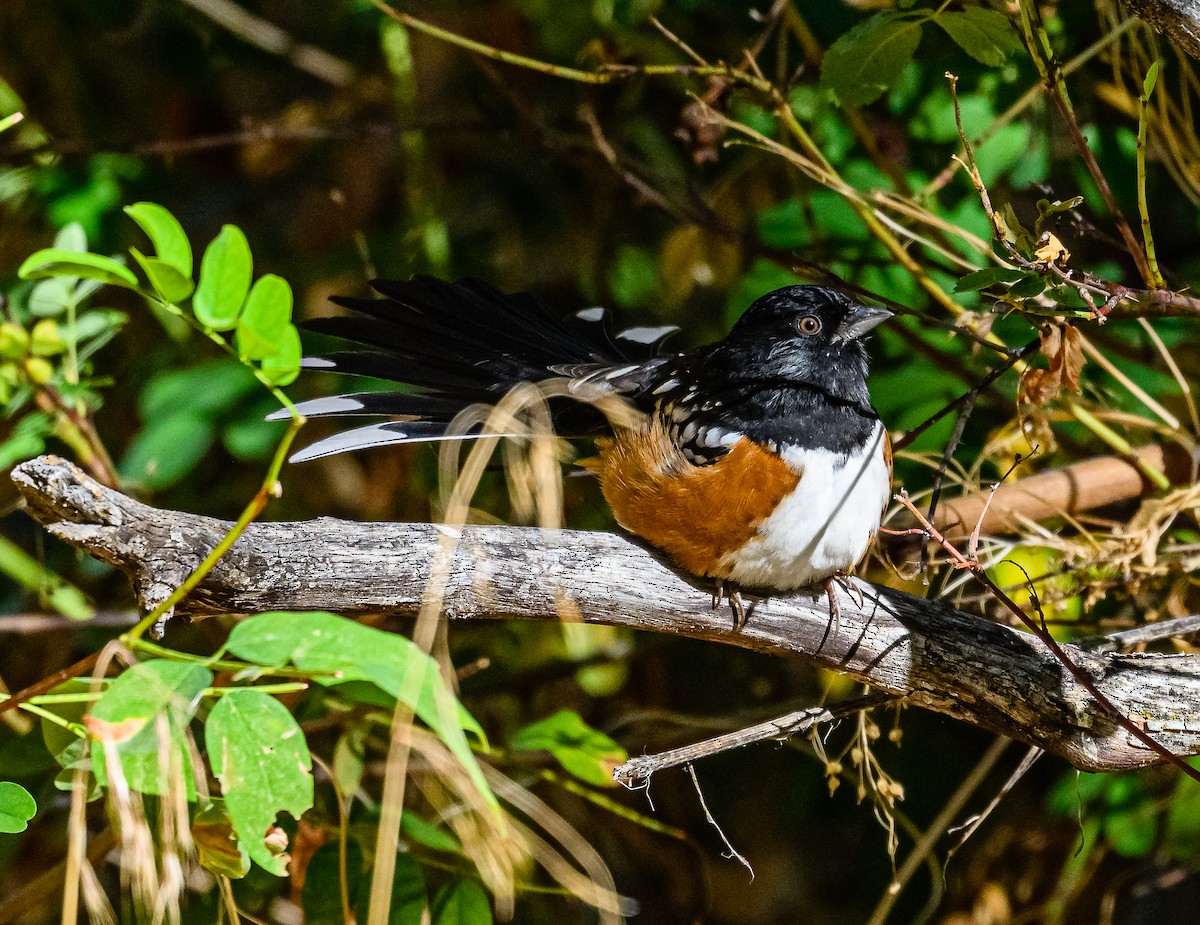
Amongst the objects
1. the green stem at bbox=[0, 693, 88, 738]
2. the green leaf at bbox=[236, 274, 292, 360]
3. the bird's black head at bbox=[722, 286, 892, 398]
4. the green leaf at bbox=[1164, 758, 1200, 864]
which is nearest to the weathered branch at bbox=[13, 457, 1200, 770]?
the green stem at bbox=[0, 693, 88, 738]

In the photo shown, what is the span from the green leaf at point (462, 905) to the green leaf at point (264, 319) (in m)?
0.83

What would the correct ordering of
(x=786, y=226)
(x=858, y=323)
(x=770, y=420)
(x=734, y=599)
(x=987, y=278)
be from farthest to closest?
(x=786, y=226) < (x=858, y=323) < (x=770, y=420) < (x=734, y=599) < (x=987, y=278)

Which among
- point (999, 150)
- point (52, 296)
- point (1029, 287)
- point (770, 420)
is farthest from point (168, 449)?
point (999, 150)

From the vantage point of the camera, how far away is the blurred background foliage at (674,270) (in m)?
1.62

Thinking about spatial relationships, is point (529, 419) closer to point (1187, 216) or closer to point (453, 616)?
point (453, 616)

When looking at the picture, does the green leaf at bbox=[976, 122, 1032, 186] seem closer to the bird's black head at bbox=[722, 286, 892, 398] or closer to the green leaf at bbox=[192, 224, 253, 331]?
the bird's black head at bbox=[722, 286, 892, 398]

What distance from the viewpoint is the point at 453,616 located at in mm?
1172

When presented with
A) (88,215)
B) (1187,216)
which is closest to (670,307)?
(1187,216)

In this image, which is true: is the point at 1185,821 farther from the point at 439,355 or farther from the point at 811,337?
the point at 439,355

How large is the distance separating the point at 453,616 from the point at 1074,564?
904 millimetres

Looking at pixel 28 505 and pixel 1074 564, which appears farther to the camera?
pixel 1074 564

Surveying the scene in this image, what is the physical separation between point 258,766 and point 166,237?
0.41 m

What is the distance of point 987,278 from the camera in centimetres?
107

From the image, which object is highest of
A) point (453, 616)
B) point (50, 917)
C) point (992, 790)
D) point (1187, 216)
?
point (1187, 216)
